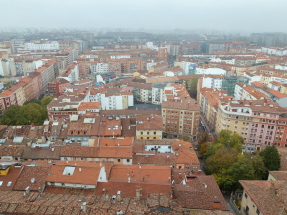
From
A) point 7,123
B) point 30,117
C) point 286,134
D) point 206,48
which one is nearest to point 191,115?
point 286,134

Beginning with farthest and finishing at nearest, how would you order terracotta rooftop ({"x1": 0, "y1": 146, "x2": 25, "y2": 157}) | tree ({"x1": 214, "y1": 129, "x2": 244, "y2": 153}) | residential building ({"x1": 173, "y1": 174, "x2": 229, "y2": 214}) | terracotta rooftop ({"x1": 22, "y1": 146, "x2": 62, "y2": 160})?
tree ({"x1": 214, "y1": 129, "x2": 244, "y2": 153}), terracotta rooftop ({"x1": 0, "y1": 146, "x2": 25, "y2": 157}), terracotta rooftop ({"x1": 22, "y1": 146, "x2": 62, "y2": 160}), residential building ({"x1": 173, "y1": 174, "x2": 229, "y2": 214})

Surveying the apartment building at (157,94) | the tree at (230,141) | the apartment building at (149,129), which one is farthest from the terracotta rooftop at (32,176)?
the apartment building at (157,94)

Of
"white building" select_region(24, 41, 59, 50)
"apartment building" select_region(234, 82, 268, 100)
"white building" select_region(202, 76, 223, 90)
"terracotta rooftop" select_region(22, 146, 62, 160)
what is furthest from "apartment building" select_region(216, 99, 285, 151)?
"white building" select_region(24, 41, 59, 50)

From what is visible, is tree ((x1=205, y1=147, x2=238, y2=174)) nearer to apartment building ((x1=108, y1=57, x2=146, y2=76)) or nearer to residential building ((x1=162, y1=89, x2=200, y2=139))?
residential building ((x1=162, y1=89, x2=200, y2=139))

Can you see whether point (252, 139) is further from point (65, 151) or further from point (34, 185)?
point (34, 185)

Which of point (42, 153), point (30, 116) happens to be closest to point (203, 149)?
point (42, 153)

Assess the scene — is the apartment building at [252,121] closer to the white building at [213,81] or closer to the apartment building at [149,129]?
the apartment building at [149,129]

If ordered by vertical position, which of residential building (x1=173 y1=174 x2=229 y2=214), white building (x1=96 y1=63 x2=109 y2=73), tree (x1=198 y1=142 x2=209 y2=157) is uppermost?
residential building (x1=173 y1=174 x2=229 y2=214)

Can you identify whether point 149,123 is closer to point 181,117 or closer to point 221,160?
point 181,117
